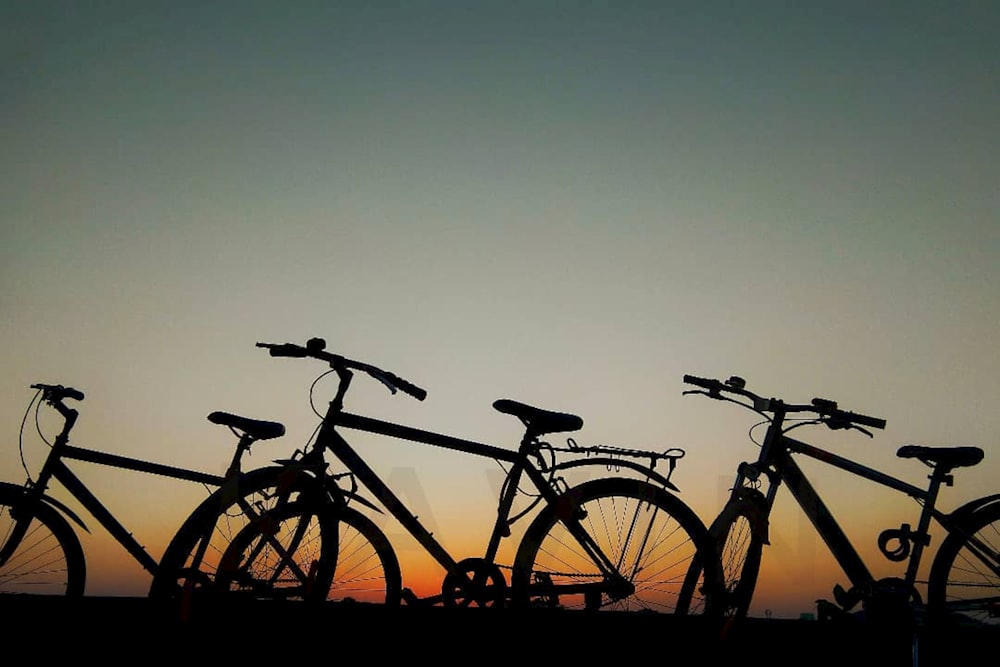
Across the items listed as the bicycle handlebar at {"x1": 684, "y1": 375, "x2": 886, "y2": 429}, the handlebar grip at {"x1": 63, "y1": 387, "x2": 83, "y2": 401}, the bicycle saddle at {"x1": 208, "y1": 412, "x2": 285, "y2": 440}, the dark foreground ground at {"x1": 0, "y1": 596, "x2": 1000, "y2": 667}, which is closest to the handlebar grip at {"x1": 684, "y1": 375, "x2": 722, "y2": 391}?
the bicycle handlebar at {"x1": 684, "y1": 375, "x2": 886, "y2": 429}

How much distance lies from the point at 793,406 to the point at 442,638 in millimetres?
2679

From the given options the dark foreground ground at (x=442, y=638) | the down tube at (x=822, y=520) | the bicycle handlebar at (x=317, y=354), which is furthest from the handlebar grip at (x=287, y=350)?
the down tube at (x=822, y=520)

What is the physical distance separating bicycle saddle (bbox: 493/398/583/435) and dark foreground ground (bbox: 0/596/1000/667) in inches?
42.3

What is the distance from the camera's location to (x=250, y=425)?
5.50 meters

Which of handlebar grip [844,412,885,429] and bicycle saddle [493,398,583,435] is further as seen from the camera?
handlebar grip [844,412,885,429]

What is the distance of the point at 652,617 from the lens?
5.30m

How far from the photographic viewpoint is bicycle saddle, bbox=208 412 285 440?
549 centimetres

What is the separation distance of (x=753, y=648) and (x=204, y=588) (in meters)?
3.23

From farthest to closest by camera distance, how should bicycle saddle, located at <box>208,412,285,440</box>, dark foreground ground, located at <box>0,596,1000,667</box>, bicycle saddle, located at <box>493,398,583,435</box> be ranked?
bicycle saddle, located at <box>208,412,285,440</box> → bicycle saddle, located at <box>493,398,583,435</box> → dark foreground ground, located at <box>0,596,1000,667</box>

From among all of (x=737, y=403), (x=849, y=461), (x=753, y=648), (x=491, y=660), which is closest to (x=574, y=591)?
(x=491, y=660)

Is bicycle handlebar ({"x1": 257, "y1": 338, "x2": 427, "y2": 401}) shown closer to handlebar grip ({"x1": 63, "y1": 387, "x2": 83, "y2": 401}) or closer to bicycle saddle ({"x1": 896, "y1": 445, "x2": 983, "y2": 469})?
handlebar grip ({"x1": 63, "y1": 387, "x2": 83, "y2": 401})

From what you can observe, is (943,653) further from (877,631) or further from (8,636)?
(8,636)

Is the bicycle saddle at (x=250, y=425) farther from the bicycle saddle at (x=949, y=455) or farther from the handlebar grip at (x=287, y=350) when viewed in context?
the bicycle saddle at (x=949, y=455)

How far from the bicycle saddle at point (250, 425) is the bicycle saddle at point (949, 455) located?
4078mm
